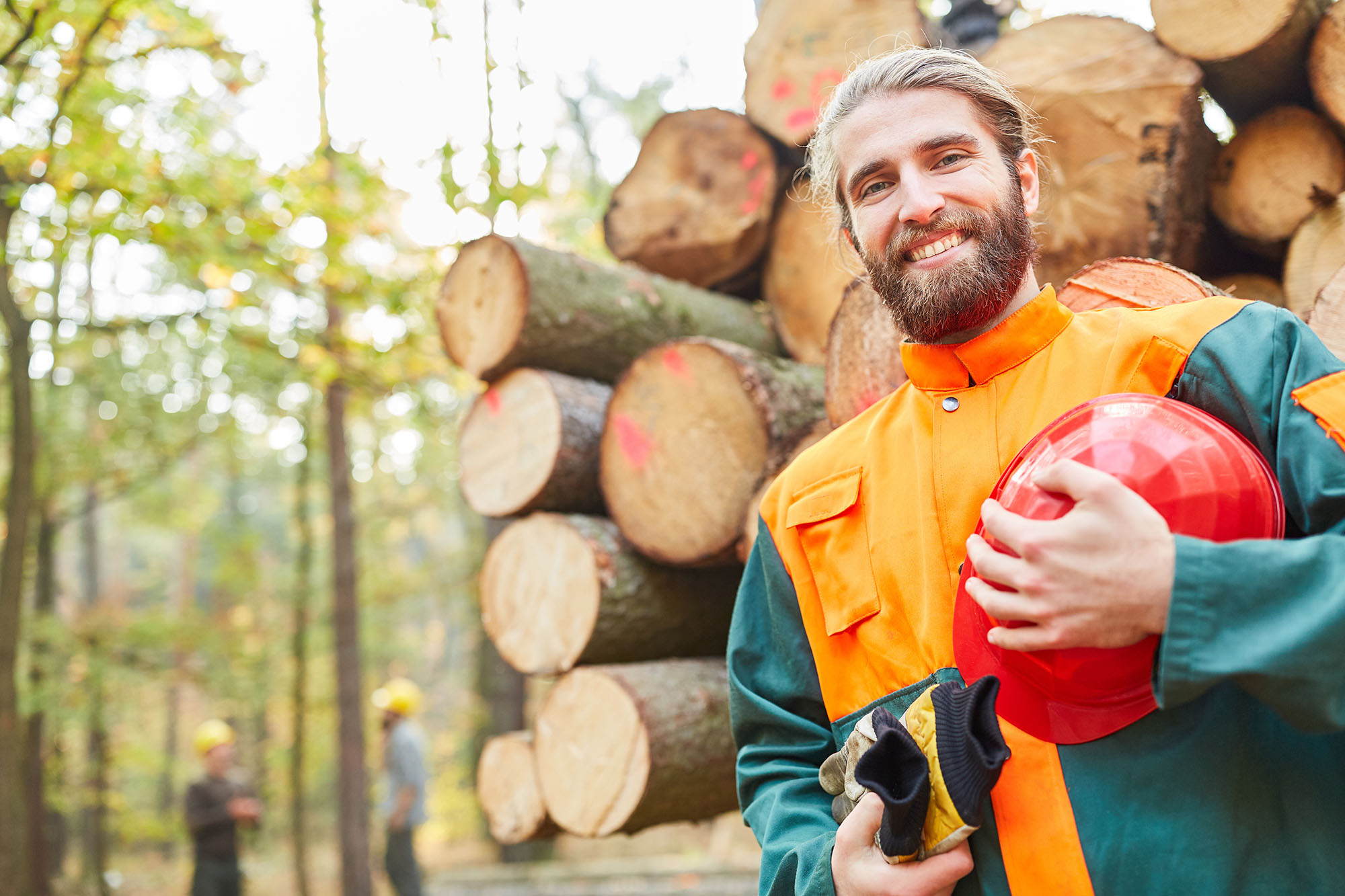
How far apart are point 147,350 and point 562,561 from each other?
13.6m

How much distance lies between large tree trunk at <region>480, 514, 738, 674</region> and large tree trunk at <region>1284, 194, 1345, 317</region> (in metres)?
2.00

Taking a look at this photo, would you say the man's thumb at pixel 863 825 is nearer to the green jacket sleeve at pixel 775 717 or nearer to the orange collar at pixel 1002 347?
the green jacket sleeve at pixel 775 717

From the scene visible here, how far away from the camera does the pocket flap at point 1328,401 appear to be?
106 centimetres

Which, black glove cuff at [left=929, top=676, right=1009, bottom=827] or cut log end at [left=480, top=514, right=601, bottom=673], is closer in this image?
black glove cuff at [left=929, top=676, right=1009, bottom=827]

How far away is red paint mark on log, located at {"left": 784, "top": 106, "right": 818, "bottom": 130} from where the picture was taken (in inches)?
135

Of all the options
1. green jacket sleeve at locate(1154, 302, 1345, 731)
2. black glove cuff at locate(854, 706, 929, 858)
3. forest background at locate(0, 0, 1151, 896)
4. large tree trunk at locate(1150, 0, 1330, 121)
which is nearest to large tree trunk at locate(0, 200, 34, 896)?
forest background at locate(0, 0, 1151, 896)

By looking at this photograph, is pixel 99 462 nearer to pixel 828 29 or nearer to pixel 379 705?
pixel 379 705

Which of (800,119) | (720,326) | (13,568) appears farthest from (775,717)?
(13,568)

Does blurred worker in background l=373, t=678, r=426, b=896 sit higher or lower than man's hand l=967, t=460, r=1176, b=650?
lower

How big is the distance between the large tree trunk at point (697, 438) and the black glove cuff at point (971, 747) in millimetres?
1624

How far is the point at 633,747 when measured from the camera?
2855 millimetres

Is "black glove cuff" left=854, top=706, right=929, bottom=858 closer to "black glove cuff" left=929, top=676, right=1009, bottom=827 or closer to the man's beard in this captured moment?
"black glove cuff" left=929, top=676, right=1009, bottom=827

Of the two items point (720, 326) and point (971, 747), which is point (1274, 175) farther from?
point (971, 747)

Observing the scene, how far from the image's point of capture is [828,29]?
343cm
